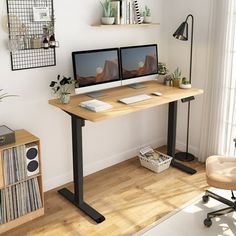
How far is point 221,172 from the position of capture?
265 cm

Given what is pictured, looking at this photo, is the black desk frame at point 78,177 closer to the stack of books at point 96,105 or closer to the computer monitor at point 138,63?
the stack of books at point 96,105

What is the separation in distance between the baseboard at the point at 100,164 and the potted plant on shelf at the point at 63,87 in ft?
2.67

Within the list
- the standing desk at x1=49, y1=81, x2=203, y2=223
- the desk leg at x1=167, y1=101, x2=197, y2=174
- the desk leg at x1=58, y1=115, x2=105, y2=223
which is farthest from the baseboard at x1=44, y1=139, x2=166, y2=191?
the desk leg at x1=167, y1=101, x2=197, y2=174

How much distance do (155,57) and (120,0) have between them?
691 millimetres

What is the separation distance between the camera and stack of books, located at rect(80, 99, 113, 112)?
2752mm

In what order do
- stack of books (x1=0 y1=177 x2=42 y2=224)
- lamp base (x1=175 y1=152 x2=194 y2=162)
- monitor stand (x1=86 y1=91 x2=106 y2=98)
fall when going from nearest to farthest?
stack of books (x1=0 y1=177 x2=42 y2=224) < monitor stand (x1=86 y1=91 x2=106 y2=98) < lamp base (x1=175 y1=152 x2=194 y2=162)

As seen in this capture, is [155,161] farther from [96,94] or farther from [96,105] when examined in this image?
[96,105]

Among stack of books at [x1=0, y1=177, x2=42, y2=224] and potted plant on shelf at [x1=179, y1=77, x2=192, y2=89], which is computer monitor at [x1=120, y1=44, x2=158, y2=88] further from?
stack of books at [x1=0, y1=177, x2=42, y2=224]

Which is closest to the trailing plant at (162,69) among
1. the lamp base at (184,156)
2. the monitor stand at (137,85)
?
the monitor stand at (137,85)

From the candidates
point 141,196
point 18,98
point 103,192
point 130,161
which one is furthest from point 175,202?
point 18,98

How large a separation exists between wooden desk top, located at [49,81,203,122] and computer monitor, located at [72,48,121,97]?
4.1 inches

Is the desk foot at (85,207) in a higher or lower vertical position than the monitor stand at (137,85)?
lower

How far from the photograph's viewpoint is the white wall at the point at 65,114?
2.87m

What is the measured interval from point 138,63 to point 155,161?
1018 millimetres
